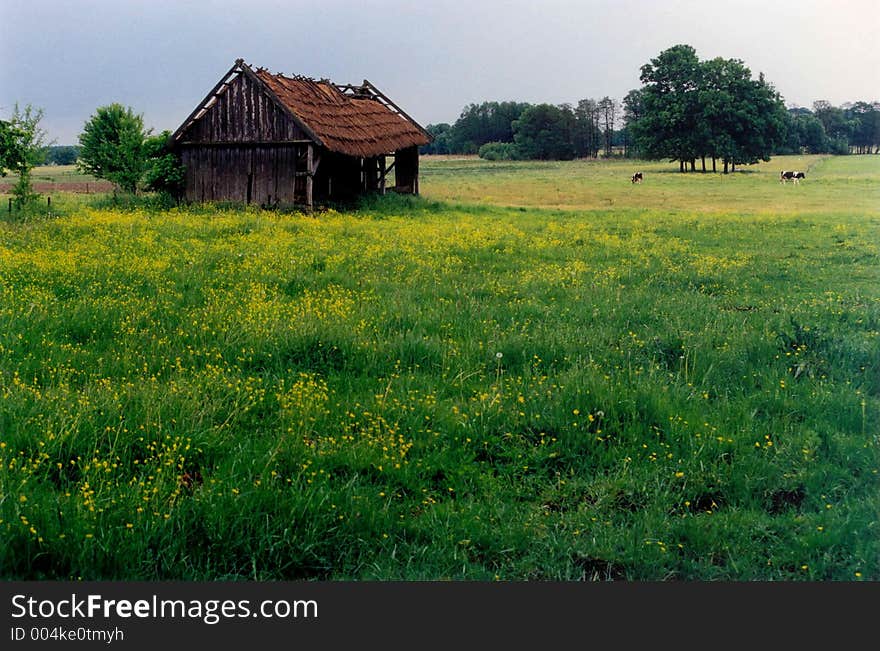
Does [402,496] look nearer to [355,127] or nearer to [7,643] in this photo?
[7,643]

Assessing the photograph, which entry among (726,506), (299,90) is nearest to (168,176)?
(299,90)

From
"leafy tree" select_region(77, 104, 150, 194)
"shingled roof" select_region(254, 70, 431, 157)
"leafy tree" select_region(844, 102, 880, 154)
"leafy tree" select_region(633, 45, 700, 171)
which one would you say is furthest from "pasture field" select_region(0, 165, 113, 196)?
"leafy tree" select_region(633, 45, 700, 171)

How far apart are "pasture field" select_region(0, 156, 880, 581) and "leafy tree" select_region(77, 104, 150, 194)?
20712 mm

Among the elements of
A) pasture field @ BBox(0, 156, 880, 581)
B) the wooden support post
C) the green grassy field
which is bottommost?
pasture field @ BBox(0, 156, 880, 581)

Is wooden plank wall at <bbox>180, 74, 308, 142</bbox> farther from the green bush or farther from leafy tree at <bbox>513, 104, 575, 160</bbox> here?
the green bush

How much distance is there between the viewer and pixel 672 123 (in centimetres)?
5666

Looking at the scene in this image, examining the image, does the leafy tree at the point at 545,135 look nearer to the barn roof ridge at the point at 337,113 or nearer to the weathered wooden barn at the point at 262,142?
the barn roof ridge at the point at 337,113

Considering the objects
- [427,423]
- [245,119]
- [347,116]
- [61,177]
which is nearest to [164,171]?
[245,119]

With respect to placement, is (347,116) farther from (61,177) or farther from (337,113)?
(61,177)

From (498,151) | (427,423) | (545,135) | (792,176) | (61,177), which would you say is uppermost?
(545,135)

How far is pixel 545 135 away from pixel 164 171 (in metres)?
44.1

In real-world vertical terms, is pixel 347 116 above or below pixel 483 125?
below

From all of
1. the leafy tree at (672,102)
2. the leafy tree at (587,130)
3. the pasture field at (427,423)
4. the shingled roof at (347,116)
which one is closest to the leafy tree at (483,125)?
the leafy tree at (587,130)

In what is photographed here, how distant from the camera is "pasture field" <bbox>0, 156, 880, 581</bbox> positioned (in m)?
4.04
